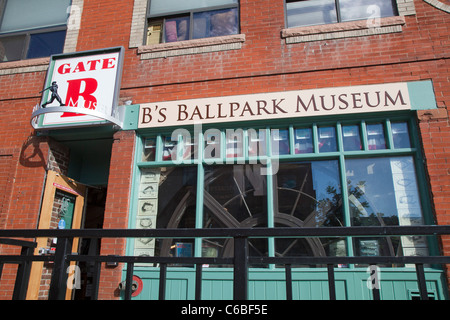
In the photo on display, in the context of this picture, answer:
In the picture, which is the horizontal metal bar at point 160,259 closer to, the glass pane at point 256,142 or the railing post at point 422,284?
the railing post at point 422,284

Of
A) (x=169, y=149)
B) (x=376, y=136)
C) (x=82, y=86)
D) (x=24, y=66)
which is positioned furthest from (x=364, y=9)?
(x=24, y=66)

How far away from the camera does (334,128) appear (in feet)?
18.1

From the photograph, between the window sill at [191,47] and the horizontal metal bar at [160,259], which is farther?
the window sill at [191,47]

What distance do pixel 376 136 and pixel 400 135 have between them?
0.34m

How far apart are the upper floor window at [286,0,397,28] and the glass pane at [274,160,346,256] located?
8.37ft

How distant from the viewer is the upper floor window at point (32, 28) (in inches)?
284

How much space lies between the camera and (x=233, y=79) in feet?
19.4

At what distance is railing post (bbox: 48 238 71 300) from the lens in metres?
2.30

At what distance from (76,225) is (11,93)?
9.28 ft

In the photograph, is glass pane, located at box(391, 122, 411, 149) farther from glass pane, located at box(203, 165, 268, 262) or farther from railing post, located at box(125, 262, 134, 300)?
railing post, located at box(125, 262, 134, 300)

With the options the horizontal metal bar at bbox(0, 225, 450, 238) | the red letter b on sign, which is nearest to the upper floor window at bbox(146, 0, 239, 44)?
the red letter b on sign

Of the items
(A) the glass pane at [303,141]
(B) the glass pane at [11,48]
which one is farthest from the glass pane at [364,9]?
(B) the glass pane at [11,48]

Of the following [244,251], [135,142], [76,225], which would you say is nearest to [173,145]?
[135,142]

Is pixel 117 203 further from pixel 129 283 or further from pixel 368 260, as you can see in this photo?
pixel 368 260
